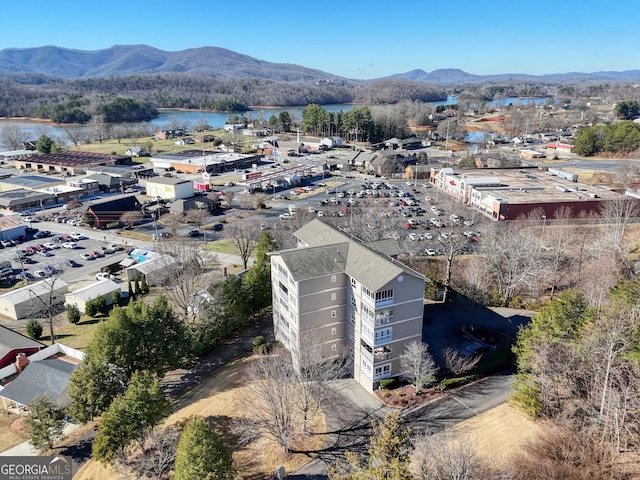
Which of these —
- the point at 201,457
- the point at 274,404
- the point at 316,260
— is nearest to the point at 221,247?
the point at 316,260

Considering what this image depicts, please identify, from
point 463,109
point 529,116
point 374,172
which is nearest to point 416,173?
point 374,172

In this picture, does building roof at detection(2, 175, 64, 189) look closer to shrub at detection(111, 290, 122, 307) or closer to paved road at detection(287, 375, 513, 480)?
shrub at detection(111, 290, 122, 307)

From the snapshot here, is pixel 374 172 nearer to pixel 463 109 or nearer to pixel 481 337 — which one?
pixel 481 337

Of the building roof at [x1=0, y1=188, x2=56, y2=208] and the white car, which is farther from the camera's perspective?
the building roof at [x1=0, y1=188, x2=56, y2=208]

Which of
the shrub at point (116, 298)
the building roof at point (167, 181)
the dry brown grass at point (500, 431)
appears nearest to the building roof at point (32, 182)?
the building roof at point (167, 181)

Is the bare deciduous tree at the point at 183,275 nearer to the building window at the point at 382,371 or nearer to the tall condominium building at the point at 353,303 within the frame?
the tall condominium building at the point at 353,303

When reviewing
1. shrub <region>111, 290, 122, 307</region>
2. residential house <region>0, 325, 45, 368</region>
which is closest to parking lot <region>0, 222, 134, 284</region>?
shrub <region>111, 290, 122, 307</region>


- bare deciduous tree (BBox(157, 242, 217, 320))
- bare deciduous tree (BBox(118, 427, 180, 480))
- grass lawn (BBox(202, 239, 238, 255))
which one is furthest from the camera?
grass lawn (BBox(202, 239, 238, 255))
